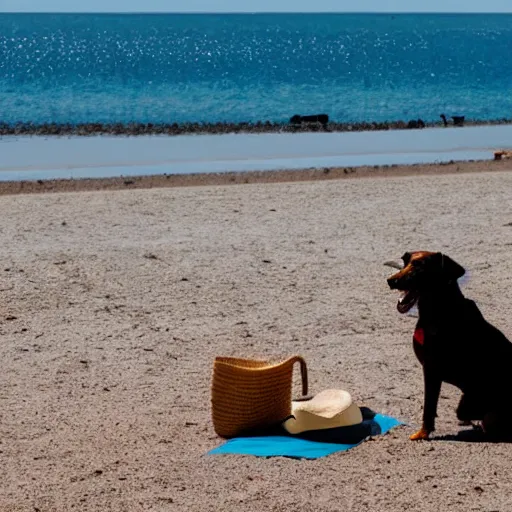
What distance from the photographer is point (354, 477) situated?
6652 mm

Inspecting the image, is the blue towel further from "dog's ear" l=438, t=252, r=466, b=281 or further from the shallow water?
the shallow water

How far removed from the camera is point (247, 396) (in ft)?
24.6

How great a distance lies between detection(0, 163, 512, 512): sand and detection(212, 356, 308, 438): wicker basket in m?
0.20

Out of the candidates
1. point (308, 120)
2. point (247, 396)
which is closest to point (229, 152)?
point (308, 120)

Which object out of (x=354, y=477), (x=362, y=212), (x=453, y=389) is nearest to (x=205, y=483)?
(x=354, y=477)

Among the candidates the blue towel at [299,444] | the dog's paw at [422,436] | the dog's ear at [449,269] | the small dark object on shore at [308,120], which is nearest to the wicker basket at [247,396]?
the blue towel at [299,444]

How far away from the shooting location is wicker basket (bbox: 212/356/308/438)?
24.4ft

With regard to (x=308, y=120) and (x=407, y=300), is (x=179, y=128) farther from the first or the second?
(x=407, y=300)

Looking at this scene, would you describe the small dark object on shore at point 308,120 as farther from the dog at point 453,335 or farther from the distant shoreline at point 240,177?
the dog at point 453,335

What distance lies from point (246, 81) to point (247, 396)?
50.5 meters

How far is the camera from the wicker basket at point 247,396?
293 inches

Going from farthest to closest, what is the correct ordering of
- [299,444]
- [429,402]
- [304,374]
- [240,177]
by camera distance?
[240,177] → [304,374] → [299,444] → [429,402]

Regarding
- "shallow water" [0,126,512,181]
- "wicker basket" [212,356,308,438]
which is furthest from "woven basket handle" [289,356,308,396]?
"shallow water" [0,126,512,181]

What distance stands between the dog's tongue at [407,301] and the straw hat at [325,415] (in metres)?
0.80
